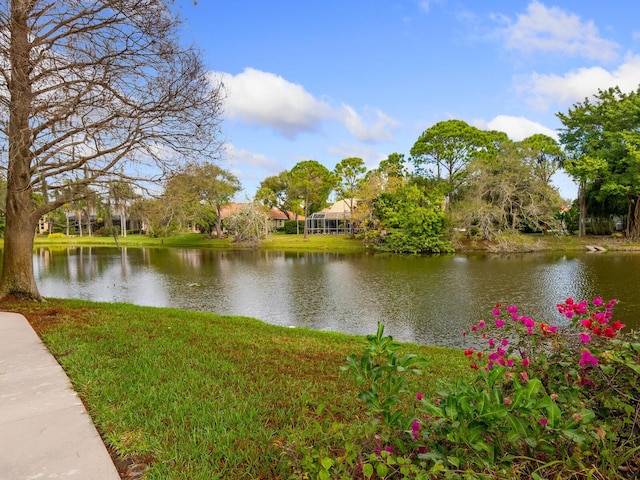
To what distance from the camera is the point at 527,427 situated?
1763 millimetres

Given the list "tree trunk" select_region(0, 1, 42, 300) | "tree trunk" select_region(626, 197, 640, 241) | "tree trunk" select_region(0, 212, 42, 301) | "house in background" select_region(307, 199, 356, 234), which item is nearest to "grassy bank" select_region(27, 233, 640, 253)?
"tree trunk" select_region(626, 197, 640, 241)

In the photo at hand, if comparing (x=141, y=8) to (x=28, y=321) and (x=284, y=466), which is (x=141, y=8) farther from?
(x=284, y=466)

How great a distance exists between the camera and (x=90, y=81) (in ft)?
21.3

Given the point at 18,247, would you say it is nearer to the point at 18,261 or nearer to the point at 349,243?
the point at 18,261

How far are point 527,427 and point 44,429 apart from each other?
320 centimetres

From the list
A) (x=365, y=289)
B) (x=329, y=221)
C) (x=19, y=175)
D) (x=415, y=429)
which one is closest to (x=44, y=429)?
(x=415, y=429)

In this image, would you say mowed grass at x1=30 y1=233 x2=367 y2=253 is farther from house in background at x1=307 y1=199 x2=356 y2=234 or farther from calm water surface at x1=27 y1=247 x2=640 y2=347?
calm water surface at x1=27 y1=247 x2=640 y2=347

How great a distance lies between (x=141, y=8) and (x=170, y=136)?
2187 millimetres

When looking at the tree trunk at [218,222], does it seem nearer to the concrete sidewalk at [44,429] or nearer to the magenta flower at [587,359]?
the concrete sidewalk at [44,429]

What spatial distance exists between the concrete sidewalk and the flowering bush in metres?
1.65

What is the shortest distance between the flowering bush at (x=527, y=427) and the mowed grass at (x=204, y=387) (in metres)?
0.45

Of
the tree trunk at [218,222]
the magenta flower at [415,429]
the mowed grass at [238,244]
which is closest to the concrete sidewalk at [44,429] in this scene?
the magenta flower at [415,429]

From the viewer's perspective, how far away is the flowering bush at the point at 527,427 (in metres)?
1.72

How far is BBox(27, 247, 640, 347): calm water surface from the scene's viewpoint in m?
11.0
